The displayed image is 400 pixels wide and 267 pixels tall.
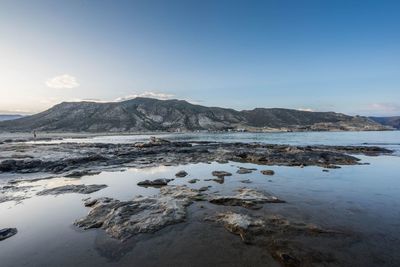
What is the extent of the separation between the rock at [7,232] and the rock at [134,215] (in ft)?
8.87

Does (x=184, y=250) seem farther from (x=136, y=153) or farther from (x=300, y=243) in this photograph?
(x=136, y=153)

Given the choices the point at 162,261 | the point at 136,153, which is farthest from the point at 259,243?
the point at 136,153

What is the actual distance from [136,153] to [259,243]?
3935 cm

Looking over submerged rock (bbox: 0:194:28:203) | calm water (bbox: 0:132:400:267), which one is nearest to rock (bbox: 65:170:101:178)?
calm water (bbox: 0:132:400:267)

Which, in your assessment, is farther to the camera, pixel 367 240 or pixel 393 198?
pixel 393 198

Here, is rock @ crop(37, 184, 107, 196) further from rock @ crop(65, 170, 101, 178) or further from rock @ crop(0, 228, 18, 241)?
rock @ crop(0, 228, 18, 241)

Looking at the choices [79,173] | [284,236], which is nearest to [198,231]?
[284,236]

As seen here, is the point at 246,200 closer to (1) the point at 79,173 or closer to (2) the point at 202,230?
(2) the point at 202,230

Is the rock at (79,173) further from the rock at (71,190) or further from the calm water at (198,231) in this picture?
the rock at (71,190)

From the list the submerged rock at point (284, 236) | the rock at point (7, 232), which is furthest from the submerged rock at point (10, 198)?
the submerged rock at point (284, 236)

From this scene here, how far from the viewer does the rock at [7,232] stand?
11525 millimetres

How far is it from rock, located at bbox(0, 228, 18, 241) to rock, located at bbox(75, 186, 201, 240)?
8.87 ft

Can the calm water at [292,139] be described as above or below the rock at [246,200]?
below

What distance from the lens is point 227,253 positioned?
972 centimetres
